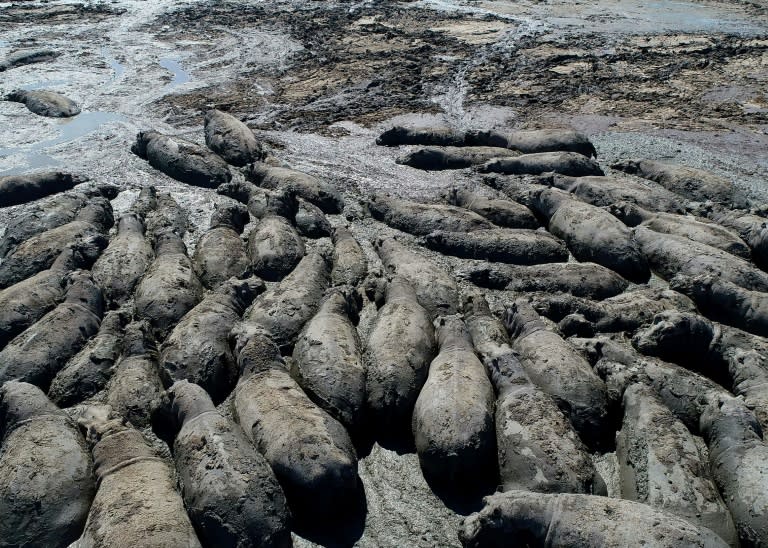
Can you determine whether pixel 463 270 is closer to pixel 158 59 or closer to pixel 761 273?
pixel 761 273

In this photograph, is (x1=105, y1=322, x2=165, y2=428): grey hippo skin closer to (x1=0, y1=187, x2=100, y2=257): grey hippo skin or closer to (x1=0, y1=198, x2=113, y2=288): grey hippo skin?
(x1=0, y1=198, x2=113, y2=288): grey hippo skin

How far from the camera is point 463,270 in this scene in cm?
952

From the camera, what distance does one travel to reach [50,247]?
974 centimetres

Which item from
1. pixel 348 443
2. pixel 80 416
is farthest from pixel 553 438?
pixel 80 416

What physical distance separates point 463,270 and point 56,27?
24678mm

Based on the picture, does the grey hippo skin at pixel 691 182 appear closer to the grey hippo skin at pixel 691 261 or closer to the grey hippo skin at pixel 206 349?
the grey hippo skin at pixel 691 261

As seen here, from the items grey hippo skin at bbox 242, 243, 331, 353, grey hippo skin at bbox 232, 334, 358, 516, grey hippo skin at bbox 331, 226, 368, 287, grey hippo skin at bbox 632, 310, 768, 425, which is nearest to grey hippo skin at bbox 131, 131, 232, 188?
grey hippo skin at bbox 331, 226, 368, 287

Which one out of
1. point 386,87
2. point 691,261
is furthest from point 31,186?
point 691,261

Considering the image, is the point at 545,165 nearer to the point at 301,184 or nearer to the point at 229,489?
the point at 301,184

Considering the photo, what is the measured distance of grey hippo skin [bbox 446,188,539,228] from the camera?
10922 millimetres

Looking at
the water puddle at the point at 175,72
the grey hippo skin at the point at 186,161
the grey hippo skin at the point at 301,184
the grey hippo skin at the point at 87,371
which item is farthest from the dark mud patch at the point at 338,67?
the grey hippo skin at the point at 87,371

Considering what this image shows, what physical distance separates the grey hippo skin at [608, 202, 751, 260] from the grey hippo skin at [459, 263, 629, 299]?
164 cm

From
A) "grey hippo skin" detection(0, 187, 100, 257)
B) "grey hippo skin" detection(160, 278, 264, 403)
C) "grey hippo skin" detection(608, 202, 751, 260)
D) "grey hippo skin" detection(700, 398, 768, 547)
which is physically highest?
"grey hippo skin" detection(700, 398, 768, 547)

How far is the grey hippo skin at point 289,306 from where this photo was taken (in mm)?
7715
